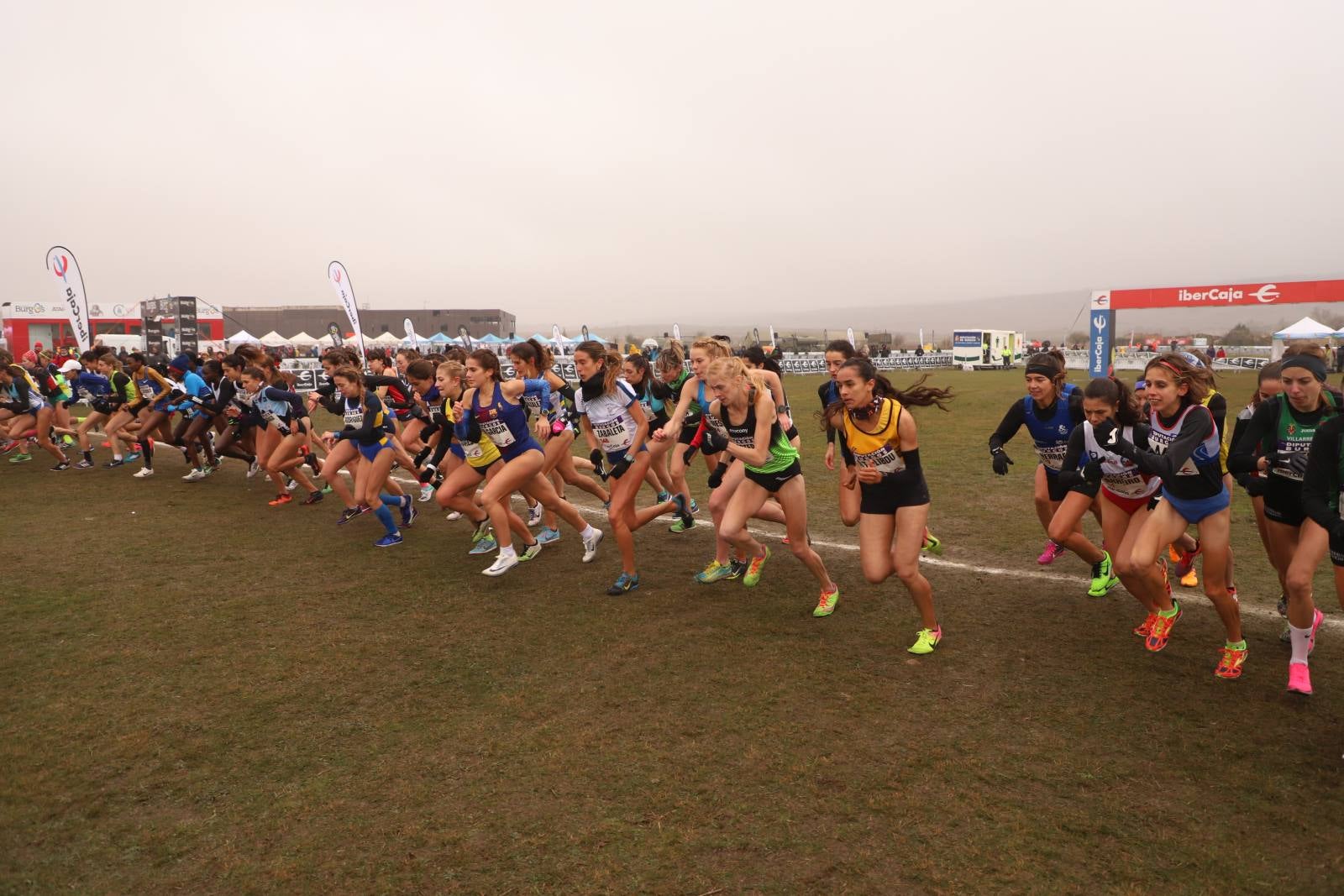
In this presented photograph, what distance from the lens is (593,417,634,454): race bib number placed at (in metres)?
7.59

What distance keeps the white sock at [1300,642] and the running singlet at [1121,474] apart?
1.16 metres

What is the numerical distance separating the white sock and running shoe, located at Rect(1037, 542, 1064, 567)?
2.70 metres

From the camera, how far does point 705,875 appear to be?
318cm

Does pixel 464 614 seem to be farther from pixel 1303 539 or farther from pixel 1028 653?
pixel 1303 539

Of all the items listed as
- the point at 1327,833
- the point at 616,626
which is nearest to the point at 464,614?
the point at 616,626

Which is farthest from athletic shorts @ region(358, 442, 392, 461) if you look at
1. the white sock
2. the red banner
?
the red banner

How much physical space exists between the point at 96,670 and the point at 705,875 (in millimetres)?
4533

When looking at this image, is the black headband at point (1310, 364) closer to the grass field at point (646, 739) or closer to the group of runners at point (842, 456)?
the group of runners at point (842, 456)

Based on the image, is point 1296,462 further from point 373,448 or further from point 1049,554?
point 373,448

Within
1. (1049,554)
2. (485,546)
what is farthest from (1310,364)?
(485,546)

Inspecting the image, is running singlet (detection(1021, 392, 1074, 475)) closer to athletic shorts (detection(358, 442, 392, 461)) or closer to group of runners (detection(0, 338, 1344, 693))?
group of runners (detection(0, 338, 1344, 693))

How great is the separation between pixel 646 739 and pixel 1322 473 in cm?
383

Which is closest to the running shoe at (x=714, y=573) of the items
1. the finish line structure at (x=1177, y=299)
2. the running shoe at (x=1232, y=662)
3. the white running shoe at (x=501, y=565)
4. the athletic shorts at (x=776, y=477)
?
the athletic shorts at (x=776, y=477)

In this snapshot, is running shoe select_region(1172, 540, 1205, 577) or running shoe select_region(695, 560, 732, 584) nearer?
running shoe select_region(1172, 540, 1205, 577)
